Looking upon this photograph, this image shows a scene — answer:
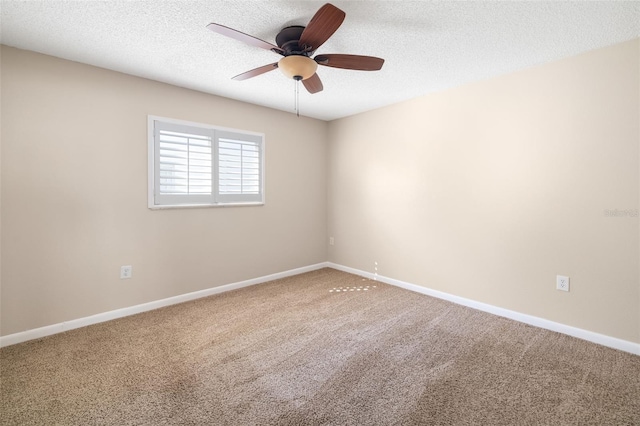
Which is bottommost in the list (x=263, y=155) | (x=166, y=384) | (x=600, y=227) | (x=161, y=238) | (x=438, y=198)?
(x=166, y=384)

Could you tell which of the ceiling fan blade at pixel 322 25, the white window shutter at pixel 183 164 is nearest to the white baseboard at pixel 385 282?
the white window shutter at pixel 183 164

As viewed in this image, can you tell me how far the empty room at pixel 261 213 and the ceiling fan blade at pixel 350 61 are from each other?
28 mm

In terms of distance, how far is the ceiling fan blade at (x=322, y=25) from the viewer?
60.3 inches

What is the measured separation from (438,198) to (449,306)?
3.96 ft

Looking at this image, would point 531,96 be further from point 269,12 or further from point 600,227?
point 269,12

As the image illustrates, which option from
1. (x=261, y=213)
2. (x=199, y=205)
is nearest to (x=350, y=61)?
(x=199, y=205)

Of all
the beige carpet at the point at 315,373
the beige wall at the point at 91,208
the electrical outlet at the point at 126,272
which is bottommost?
the beige carpet at the point at 315,373

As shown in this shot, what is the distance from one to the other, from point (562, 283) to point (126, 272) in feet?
13.3

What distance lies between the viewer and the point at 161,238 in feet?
10.1

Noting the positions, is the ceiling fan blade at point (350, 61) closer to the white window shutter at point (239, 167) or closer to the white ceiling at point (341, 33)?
the white ceiling at point (341, 33)

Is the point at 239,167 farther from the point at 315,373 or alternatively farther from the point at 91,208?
the point at 315,373

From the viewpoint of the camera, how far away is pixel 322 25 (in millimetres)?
1658

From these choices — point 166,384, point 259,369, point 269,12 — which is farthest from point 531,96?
point 166,384

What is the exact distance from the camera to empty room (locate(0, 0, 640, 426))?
1.79m
